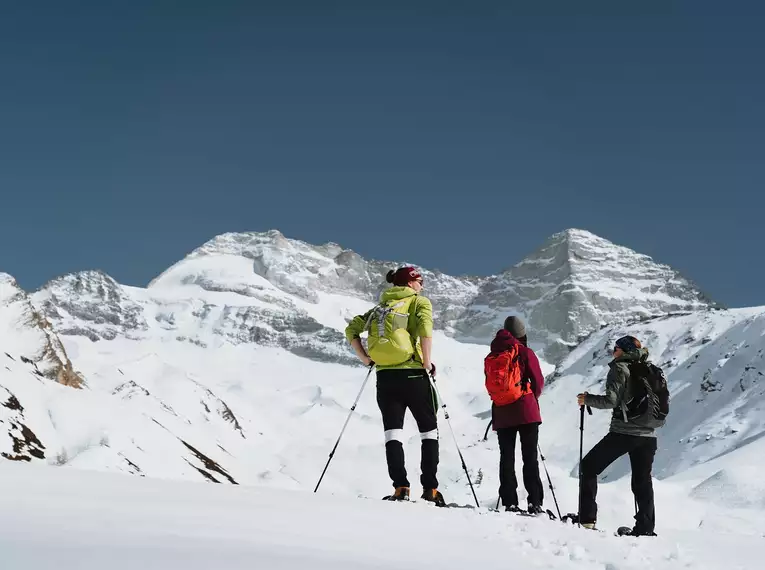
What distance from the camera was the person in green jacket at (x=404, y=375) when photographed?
8844 mm

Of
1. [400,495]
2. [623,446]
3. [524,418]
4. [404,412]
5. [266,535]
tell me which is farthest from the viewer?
[524,418]

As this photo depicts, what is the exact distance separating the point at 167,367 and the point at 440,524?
646 feet

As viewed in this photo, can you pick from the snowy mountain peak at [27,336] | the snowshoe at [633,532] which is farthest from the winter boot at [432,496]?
the snowy mountain peak at [27,336]

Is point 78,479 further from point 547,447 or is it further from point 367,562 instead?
point 547,447

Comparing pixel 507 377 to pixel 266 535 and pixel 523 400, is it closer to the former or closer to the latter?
pixel 523 400

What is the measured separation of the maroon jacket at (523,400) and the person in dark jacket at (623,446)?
0.65m

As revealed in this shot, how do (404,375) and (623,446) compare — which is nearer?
(404,375)

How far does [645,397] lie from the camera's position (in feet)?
29.4

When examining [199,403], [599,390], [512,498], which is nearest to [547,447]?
[599,390]

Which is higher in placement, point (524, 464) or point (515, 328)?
point (515, 328)

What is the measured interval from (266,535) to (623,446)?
517cm

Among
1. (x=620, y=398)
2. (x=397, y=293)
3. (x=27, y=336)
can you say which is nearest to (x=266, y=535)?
(x=397, y=293)

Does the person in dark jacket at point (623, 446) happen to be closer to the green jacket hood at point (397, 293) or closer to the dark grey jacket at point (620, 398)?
the dark grey jacket at point (620, 398)

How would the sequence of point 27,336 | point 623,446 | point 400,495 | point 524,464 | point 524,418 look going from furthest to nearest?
1. point 27,336
2. point 524,464
3. point 524,418
4. point 623,446
5. point 400,495
